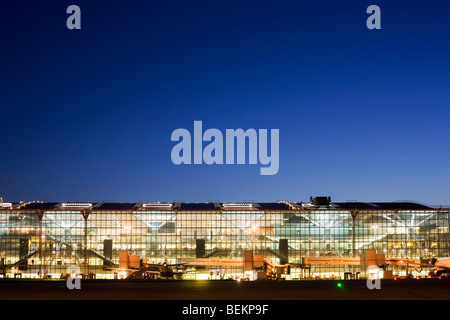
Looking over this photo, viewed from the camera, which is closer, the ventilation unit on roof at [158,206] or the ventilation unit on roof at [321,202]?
the ventilation unit on roof at [158,206]

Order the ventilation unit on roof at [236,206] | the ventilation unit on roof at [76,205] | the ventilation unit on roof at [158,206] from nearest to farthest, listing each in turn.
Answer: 1. the ventilation unit on roof at [158,206]
2. the ventilation unit on roof at [76,205]
3. the ventilation unit on roof at [236,206]

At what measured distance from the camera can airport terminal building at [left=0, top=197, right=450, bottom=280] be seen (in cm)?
9788

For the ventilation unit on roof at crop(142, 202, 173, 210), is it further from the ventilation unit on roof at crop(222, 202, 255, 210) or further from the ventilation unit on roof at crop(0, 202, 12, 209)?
the ventilation unit on roof at crop(0, 202, 12, 209)

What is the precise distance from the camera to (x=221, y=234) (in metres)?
100

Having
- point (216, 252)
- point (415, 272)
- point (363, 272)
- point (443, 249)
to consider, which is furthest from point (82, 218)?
point (443, 249)

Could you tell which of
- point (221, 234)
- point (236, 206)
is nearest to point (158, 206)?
point (221, 234)

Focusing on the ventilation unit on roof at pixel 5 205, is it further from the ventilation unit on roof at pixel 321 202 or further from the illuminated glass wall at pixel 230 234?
the ventilation unit on roof at pixel 321 202

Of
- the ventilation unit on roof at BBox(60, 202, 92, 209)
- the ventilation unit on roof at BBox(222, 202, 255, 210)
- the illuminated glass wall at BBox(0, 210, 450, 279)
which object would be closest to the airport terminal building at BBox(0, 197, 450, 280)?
Answer: the illuminated glass wall at BBox(0, 210, 450, 279)

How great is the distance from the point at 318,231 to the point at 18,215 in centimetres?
5628

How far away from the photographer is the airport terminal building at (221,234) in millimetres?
97875

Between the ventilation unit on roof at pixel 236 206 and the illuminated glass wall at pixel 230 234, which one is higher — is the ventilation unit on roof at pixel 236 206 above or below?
above

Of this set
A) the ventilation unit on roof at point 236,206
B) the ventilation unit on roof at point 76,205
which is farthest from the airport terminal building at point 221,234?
the ventilation unit on roof at point 236,206
